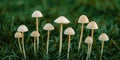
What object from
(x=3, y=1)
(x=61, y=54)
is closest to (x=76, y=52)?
(x=61, y=54)

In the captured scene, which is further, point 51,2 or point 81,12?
point 51,2

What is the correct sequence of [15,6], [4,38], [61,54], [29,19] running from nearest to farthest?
1. [61,54]
2. [4,38]
3. [29,19]
4. [15,6]

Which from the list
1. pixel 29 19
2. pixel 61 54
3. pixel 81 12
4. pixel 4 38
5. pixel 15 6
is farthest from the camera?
pixel 15 6

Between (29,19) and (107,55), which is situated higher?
(29,19)

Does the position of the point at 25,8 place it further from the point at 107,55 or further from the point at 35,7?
the point at 107,55

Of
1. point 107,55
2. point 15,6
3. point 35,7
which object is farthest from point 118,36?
point 15,6

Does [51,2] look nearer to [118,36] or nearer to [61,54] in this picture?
[118,36]
